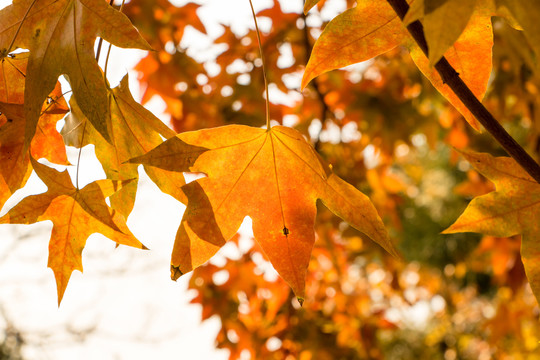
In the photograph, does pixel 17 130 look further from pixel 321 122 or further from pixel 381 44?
pixel 321 122

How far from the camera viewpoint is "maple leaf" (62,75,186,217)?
83 centimetres

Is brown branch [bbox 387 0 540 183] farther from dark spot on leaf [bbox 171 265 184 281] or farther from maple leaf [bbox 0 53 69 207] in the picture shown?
maple leaf [bbox 0 53 69 207]

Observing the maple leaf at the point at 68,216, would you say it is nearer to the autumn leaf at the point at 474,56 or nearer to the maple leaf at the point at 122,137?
the maple leaf at the point at 122,137

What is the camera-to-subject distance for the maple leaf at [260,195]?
2.46 ft

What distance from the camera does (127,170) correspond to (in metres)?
0.85

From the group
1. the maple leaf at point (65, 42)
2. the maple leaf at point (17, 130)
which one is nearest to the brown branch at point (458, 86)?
the maple leaf at point (65, 42)

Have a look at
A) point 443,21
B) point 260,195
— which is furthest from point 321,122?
point 443,21

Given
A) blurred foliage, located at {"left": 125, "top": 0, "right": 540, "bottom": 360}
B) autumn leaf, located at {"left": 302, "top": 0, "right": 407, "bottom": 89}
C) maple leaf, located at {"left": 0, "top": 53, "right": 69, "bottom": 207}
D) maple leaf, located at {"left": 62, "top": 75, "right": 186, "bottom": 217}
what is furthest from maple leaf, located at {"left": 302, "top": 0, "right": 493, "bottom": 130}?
blurred foliage, located at {"left": 125, "top": 0, "right": 540, "bottom": 360}

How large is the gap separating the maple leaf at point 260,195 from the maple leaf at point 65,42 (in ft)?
0.35

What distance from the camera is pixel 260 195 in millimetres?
847

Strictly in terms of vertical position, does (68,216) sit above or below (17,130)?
below

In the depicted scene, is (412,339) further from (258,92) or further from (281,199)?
(281,199)

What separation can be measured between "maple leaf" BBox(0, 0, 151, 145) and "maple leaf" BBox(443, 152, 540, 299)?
19.2 inches

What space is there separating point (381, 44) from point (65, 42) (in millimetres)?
432
